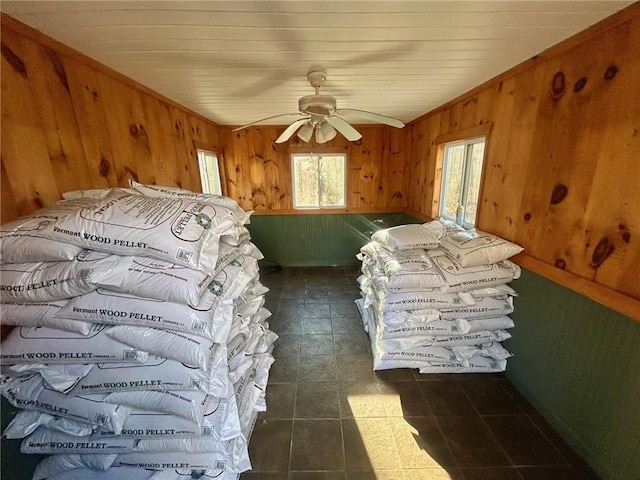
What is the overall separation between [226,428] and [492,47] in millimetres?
2530

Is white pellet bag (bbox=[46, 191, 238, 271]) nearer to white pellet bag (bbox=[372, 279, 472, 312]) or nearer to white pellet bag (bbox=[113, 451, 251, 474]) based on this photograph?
white pellet bag (bbox=[113, 451, 251, 474])

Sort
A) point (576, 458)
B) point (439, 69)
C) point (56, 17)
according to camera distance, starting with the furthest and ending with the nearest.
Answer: point (439, 69) < point (576, 458) < point (56, 17)

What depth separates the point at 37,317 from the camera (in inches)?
41.5

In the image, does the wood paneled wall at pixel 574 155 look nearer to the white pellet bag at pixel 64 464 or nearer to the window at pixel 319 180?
the window at pixel 319 180

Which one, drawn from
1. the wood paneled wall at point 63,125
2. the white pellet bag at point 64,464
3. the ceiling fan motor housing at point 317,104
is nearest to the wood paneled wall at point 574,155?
the ceiling fan motor housing at point 317,104

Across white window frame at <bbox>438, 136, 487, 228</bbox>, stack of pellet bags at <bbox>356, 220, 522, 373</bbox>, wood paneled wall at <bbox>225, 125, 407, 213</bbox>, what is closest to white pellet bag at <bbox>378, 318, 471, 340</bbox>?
stack of pellet bags at <bbox>356, 220, 522, 373</bbox>

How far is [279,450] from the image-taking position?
1.51 meters

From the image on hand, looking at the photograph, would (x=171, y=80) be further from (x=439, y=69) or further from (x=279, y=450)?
(x=279, y=450)

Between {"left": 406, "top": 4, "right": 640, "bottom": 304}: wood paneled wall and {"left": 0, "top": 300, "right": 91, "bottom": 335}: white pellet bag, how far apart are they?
2.47 metres

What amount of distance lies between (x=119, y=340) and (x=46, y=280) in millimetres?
370

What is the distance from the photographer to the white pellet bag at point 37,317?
1.05 meters

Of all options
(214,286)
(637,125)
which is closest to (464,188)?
(637,125)

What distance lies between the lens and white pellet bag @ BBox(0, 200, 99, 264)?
1.01 metres

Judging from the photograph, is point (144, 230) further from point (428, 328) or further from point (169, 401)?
point (428, 328)
